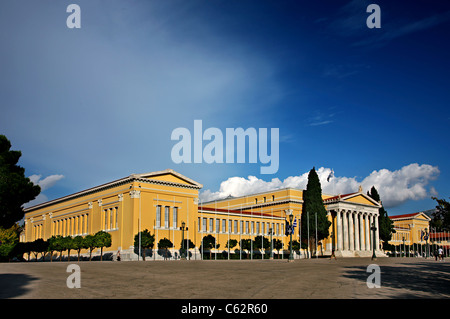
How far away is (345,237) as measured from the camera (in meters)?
89.1

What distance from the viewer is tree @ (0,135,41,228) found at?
4758cm

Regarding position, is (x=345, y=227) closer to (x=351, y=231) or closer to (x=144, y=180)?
(x=351, y=231)

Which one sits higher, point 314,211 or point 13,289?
point 314,211

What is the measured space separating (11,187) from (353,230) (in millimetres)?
69587

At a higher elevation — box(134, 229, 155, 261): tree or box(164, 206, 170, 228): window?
box(164, 206, 170, 228): window

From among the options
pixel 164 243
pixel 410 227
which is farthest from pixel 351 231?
pixel 410 227

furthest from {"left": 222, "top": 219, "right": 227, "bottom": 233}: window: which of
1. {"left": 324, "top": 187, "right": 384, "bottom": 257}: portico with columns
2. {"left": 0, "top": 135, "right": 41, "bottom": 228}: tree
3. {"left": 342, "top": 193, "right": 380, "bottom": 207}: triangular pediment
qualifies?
{"left": 0, "top": 135, "right": 41, "bottom": 228}: tree

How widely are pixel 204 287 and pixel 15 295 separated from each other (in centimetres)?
710

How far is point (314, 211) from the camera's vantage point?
269 ft

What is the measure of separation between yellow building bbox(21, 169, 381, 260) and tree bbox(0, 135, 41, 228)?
15.2m

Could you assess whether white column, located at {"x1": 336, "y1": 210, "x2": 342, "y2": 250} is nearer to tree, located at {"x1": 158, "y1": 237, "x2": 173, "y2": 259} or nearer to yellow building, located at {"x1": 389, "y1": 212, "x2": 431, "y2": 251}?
tree, located at {"x1": 158, "y1": 237, "x2": 173, "y2": 259}

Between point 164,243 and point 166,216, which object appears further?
point 166,216
